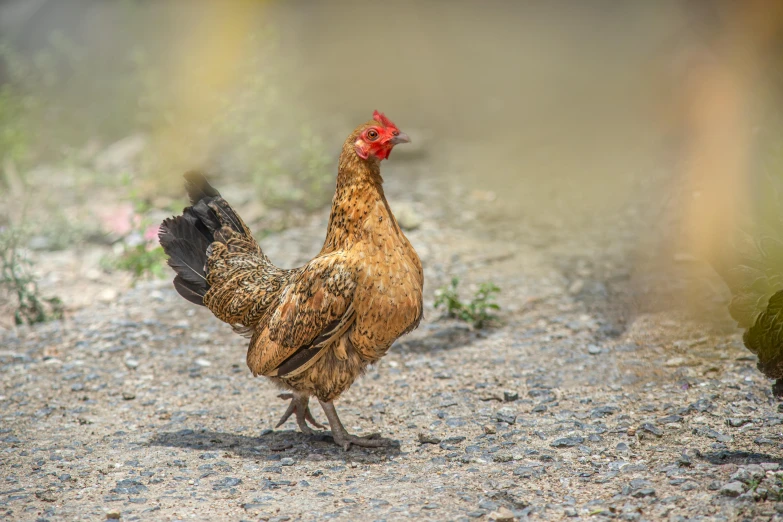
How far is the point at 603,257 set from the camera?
7.21 meters

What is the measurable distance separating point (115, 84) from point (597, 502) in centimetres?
1099

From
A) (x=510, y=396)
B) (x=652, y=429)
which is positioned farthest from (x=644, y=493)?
(x=510, y=396)

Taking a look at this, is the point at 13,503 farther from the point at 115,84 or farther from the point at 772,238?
the point at 115,84

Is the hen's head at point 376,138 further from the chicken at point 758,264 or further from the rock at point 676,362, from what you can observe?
the rock at point 676,362

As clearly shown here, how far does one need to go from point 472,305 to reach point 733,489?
301 cm

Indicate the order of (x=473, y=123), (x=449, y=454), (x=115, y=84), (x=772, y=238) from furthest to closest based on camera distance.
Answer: (x=115, y=84) < (x=473, y=123) < (x=449, y=454) < (x=772, y=238)

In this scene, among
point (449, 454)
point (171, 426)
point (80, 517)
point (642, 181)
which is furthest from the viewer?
point (642, 181)

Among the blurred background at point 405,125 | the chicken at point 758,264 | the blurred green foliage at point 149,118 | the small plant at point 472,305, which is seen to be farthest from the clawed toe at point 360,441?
the blurred green foliage at point 149,118

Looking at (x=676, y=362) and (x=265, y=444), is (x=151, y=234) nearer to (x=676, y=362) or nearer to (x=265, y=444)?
(x=265, y=444)

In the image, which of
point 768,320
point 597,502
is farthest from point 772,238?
point 597,502

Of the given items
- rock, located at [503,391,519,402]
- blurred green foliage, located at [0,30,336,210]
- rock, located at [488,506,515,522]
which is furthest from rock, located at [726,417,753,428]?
blurred green foliage, located at [0,30,336,210]

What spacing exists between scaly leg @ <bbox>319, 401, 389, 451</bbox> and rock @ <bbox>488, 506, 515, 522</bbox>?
112 centimetres

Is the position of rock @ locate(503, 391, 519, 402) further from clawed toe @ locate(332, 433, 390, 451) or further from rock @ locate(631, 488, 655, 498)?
rock @ locate(631, 488, 655, 498)

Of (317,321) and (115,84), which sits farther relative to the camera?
(115,84)
